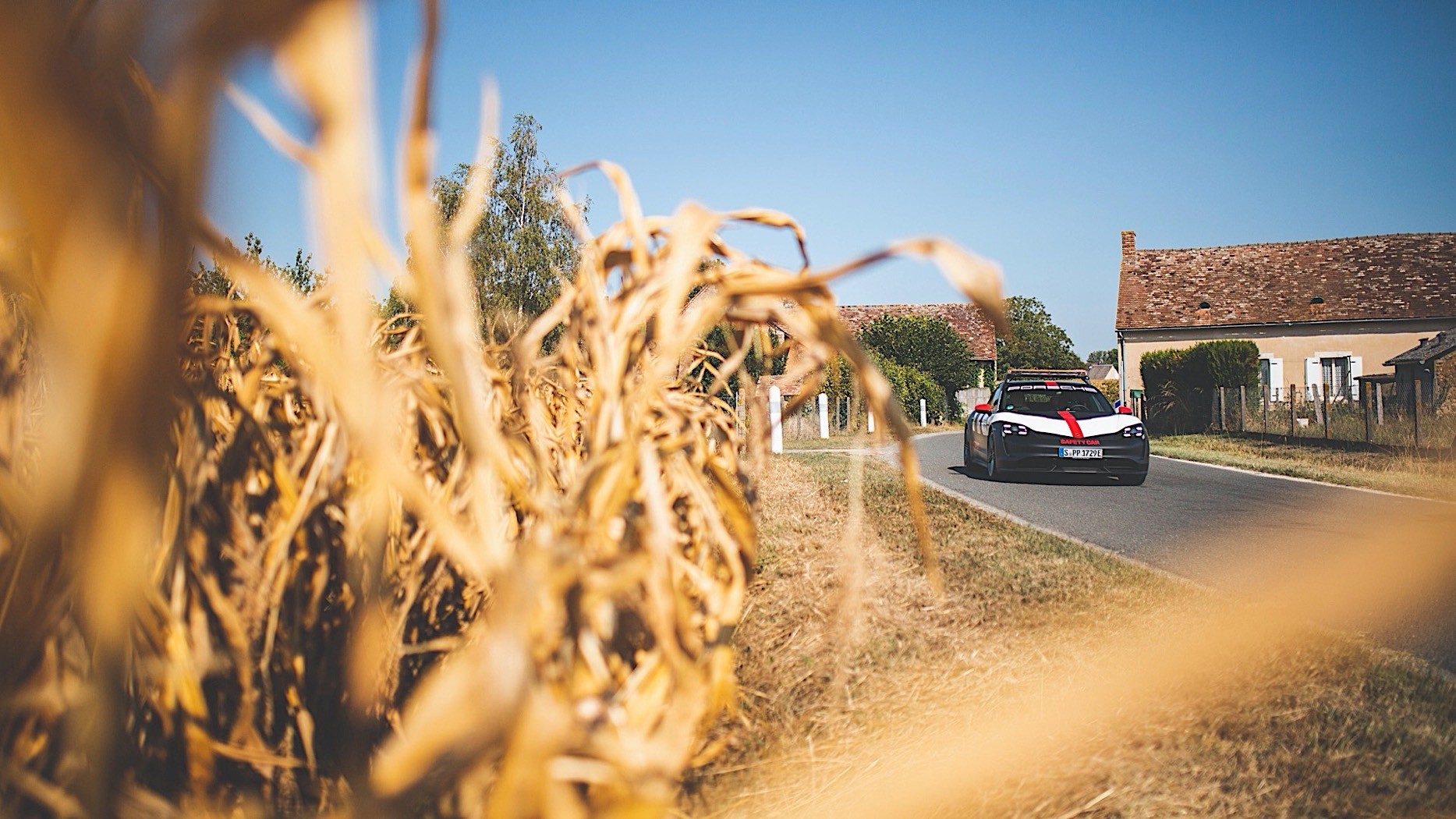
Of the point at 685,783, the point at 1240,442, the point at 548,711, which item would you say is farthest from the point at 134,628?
the point at 1240,442

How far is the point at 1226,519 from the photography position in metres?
8.54

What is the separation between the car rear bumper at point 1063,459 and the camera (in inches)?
484

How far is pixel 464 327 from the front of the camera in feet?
2.11

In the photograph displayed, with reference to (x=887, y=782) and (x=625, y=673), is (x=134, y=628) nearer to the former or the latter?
(x=625, y=673)

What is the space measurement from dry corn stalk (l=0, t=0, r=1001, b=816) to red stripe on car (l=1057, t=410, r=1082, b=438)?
11904 millimetres

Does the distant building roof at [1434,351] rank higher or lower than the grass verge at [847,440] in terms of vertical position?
higher

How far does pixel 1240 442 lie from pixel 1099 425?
11867mm

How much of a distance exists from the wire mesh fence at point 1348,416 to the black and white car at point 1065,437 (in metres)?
6.33

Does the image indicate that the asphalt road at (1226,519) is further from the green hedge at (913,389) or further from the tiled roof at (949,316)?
the tiled roof at (949,316)

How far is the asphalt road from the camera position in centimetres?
513

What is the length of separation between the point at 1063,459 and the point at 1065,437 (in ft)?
0.98

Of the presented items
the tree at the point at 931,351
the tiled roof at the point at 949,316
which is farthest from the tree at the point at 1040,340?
the tree at the point at 931,351

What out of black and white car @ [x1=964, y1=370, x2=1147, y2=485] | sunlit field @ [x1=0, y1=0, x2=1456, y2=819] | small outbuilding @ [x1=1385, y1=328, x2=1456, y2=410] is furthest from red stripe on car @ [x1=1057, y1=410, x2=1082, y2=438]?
→ sunlit field @ [x1=0, y1=0, x2=1456, y2=819]

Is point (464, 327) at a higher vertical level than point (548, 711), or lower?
higher
